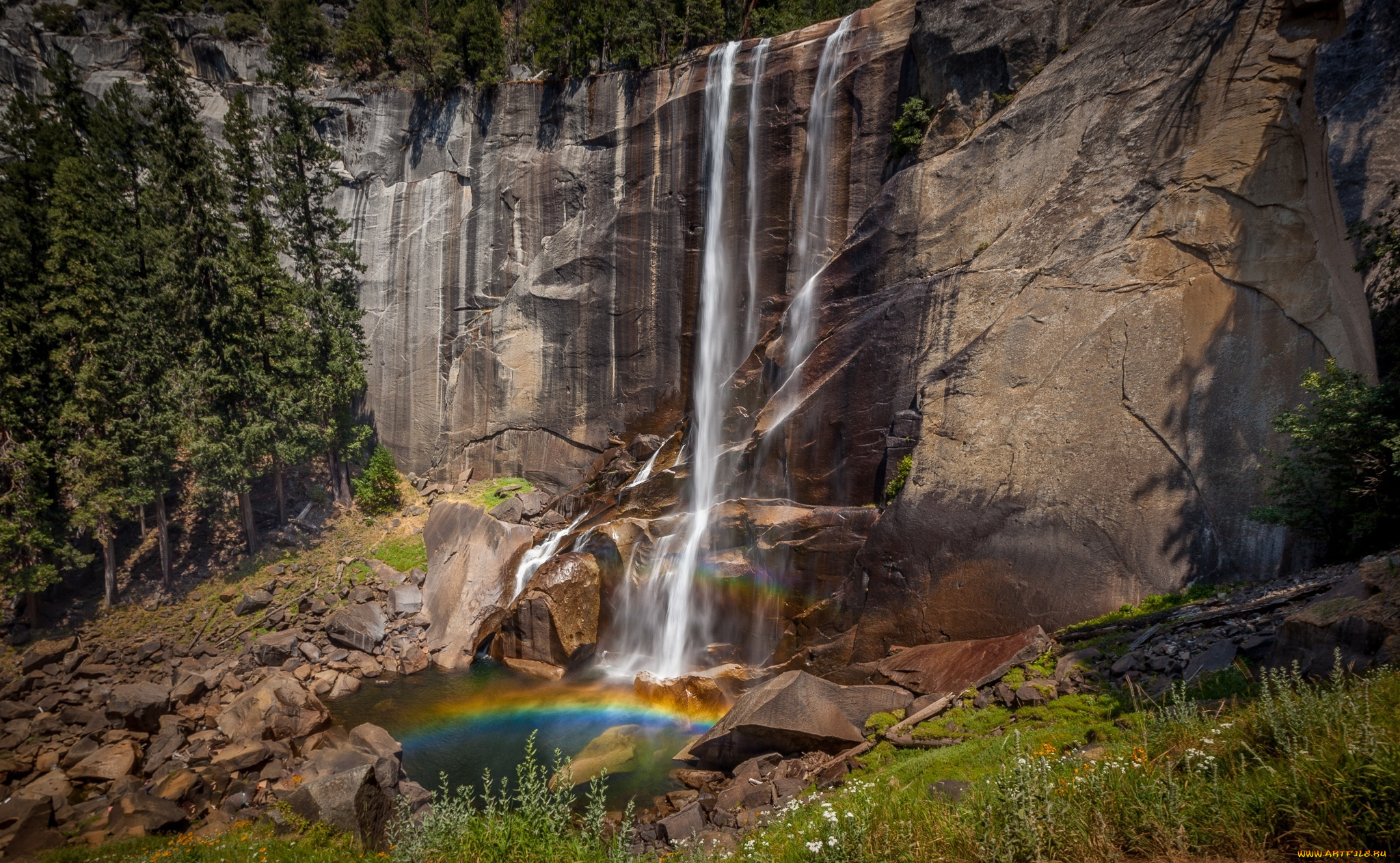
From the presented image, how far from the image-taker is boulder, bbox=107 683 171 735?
15922 millimetres

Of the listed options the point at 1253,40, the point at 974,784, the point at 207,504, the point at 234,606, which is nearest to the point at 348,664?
the point at 234,606

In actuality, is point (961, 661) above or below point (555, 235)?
below

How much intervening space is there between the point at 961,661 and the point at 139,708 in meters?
20.1

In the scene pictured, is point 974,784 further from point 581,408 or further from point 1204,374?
point 581,408

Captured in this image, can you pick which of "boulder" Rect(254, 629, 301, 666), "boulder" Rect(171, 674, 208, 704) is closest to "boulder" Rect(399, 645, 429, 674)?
"boulder" Rect(254, 629, 301, 666)

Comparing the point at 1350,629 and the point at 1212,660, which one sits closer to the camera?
the point at 1350,629

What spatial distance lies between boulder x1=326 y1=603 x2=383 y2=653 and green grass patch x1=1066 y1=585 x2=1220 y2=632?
69.3 feet

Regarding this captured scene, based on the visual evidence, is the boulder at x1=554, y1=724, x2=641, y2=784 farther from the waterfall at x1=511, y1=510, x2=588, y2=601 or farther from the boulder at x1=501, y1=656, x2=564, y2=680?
the waterfall at x1=511, y1=510, x2=588, y2=601

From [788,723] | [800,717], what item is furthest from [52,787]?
[800,717]

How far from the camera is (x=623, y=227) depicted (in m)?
28.8

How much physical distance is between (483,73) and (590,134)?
753 centimetres

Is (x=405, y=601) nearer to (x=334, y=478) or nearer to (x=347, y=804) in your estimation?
(x=334, y=478)

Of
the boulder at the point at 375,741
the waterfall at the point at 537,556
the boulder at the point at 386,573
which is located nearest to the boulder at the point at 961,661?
the boulder at the point at 375,741

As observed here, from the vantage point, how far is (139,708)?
15984 millimetres
